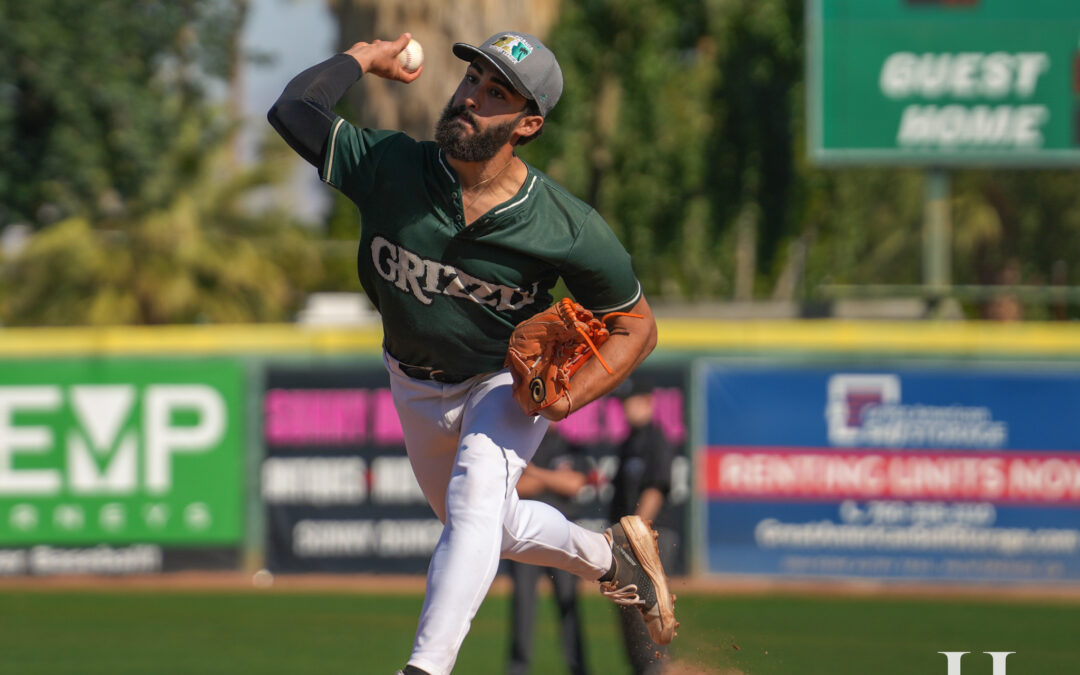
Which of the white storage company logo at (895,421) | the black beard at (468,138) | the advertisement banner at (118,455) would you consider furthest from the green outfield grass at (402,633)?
the black beard at (468,138)

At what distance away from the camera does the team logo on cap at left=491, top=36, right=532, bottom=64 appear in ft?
14.9

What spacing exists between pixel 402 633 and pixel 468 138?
647cm

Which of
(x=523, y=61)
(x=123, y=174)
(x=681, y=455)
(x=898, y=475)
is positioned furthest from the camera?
(x=123, y=174)

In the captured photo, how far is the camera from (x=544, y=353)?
4.63m

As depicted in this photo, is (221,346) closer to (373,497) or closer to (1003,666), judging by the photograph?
(373,497)

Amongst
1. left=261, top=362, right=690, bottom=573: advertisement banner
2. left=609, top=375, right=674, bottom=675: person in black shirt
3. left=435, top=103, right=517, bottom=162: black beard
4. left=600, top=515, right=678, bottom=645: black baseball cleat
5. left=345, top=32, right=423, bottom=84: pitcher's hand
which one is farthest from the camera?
left=261, top=362, right=690, bottom=573: advertisement banner

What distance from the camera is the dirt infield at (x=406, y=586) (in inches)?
502

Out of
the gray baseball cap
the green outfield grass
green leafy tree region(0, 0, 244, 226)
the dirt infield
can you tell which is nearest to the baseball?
the gray baseball cap

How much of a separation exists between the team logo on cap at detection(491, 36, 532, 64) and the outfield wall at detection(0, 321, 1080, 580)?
8.41 m

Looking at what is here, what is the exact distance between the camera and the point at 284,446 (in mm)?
12914

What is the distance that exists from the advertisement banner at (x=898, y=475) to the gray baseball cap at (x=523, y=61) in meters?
8.53

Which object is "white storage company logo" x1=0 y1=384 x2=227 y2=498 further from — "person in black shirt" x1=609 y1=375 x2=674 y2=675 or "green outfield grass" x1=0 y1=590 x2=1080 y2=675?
"person in black shirt" x1=609 y1=375 x2=674 y2=675

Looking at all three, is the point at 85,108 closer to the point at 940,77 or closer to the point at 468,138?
the point at 940,77


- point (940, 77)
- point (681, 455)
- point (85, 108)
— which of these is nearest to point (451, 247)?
point (681, 455)
